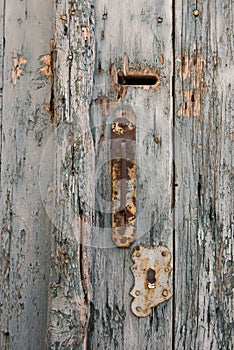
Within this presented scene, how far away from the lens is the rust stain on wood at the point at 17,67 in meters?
1.46

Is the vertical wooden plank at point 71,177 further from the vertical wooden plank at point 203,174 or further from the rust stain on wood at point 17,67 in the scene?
the vertical wooden plank at point 203,174

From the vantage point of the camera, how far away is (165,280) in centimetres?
137

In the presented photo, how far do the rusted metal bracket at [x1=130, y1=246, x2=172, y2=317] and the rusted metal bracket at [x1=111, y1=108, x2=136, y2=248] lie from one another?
6 centimetres

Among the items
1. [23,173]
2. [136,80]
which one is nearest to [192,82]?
[136,80]

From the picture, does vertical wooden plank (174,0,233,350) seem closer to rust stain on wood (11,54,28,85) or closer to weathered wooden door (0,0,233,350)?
weathered wooden door (0,0,233,350)

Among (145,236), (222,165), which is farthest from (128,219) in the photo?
(222,165)

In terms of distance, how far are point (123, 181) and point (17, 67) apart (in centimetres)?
44

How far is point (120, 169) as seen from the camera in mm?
1386

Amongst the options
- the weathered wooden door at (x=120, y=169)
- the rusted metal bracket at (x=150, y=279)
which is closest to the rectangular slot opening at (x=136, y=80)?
the weathered wooden door at (x=120, y=169)

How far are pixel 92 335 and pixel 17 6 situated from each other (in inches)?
36.1

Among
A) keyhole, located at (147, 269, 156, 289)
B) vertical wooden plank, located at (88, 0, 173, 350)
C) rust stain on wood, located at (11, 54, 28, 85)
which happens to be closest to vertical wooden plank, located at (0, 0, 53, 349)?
rust stain on wood, located at (11, 54, 28, 85)

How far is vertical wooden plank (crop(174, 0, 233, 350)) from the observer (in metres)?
1.37

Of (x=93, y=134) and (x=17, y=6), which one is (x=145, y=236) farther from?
(x=17, y=6)

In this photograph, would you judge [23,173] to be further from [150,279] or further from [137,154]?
[150,279]
